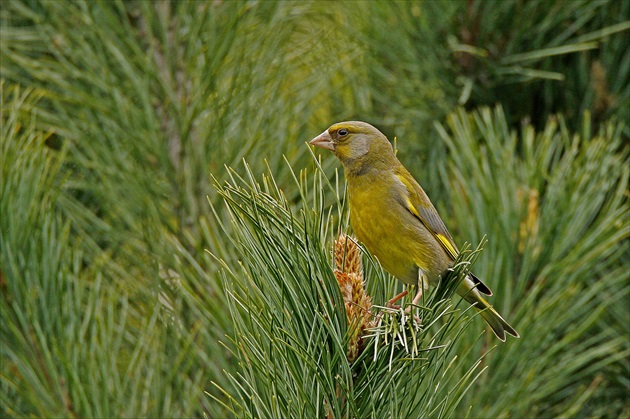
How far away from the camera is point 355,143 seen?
259cm

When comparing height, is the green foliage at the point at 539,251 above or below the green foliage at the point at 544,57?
below

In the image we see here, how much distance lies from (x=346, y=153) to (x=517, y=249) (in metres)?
0.61

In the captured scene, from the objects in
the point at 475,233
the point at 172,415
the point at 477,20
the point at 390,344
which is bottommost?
the point at 172,415

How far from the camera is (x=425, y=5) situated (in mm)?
3395

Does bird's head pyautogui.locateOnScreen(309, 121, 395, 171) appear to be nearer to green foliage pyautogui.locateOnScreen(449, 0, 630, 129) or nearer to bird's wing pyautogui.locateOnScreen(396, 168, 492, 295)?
bird's wing pyautogui.locateOnScreen(396, 168, 492, 295)

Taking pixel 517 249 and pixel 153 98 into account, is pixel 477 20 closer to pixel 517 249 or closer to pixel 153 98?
pixel 517 249

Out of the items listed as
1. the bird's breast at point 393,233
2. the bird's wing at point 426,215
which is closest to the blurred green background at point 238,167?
the bird's wing at point 426,215

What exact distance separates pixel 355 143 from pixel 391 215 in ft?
0.80

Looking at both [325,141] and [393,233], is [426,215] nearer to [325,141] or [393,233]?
[393,233]

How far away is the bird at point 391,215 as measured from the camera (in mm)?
2406

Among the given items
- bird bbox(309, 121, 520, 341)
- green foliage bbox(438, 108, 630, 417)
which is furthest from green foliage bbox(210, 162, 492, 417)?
green foliage bbox(438, 108, 630, 417)

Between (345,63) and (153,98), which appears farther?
(345,63)

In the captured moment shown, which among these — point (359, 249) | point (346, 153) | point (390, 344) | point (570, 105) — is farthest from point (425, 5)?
point (390, 344)

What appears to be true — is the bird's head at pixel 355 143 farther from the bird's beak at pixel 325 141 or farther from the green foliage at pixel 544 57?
the green foliage at pixel 544 57
